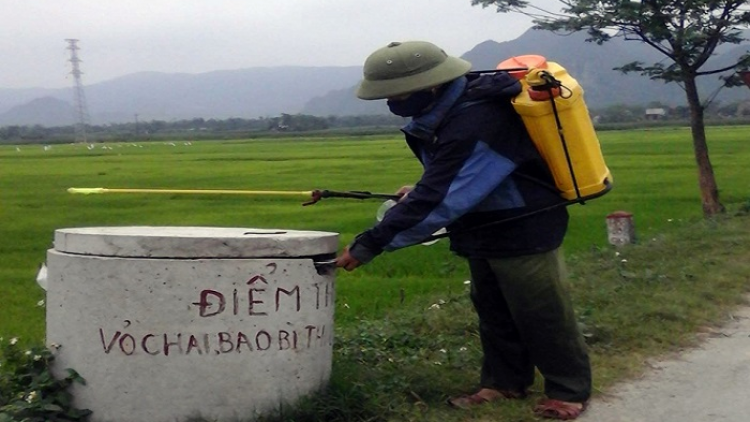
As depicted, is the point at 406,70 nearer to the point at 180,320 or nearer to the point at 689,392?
the point at 180,320

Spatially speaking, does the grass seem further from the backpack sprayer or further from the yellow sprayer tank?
the yellow sprayer tank

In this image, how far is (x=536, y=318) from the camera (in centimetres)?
416

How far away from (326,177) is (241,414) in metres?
22.3

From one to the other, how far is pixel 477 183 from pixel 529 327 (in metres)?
0.70

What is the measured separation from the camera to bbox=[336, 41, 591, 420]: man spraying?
392cm

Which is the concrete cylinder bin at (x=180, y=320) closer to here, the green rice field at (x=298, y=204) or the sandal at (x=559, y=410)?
the sandal at (x=559, y=410)

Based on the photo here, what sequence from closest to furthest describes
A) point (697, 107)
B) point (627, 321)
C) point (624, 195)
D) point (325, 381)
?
1. point (325, 381)
2. point (627, 321)
3. point (697, 107)
4. point (624, 195)

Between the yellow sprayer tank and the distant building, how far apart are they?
3050 inches

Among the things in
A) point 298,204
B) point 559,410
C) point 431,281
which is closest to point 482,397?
point 559,410

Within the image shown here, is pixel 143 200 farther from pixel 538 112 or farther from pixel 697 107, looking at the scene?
pixel 538 112

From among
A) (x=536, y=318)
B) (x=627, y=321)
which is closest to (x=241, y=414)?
(x=536, y=318)

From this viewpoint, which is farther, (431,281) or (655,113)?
(655,113)

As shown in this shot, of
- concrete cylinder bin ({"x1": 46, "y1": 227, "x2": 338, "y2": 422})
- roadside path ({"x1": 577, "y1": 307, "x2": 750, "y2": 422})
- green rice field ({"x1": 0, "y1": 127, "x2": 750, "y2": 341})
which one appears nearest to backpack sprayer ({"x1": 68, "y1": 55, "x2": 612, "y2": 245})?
concrete cylinder bin ({"x1": 46, "y1": 227, "x2": 338, "y2": 422})

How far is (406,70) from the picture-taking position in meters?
3.99
